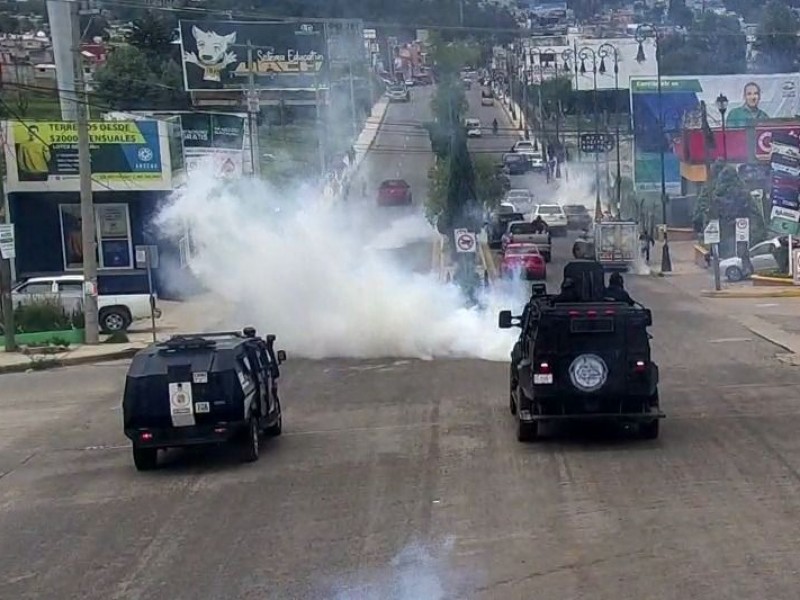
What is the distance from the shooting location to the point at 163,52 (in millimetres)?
78438

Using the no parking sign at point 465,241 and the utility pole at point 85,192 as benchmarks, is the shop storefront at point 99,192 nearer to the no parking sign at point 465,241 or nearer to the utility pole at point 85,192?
the utility pole at point 85,192

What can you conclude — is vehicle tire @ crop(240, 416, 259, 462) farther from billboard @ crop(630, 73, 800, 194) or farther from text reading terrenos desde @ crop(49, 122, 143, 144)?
billboard @ crop(630, 73, 800, 194)

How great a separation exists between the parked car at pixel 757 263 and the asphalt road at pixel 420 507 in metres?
29.2

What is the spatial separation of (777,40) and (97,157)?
6277 centimetres

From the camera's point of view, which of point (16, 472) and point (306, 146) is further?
point (306, 146)

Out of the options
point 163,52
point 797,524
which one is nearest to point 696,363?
point 797,524

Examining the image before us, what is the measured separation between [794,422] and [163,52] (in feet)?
214

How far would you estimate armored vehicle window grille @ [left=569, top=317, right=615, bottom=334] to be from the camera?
16.5 metres

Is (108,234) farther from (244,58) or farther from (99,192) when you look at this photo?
(244,58)

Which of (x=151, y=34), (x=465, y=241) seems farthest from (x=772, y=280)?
(x=151, y=34)

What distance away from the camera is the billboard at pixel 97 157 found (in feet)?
144

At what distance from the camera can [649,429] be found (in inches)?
671

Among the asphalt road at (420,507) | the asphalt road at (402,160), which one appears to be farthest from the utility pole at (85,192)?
the asphalt road at (402,160)

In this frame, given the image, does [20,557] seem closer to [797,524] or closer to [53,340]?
[797,524]
